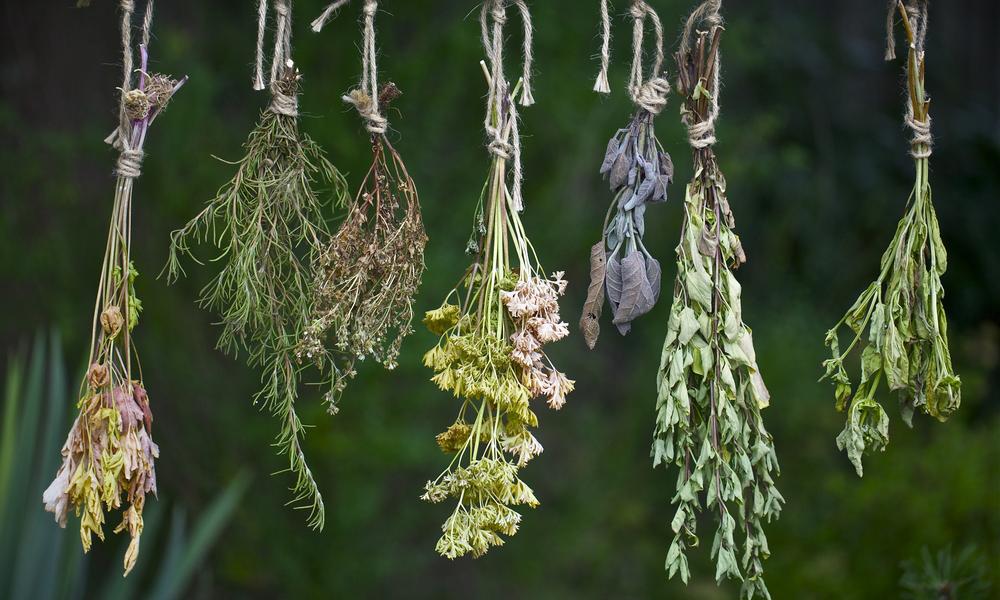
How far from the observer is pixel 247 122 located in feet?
10.0

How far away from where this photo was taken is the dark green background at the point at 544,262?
2904 mm

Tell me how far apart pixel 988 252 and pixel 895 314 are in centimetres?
249

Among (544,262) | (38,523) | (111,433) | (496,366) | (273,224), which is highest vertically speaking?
(544,262)

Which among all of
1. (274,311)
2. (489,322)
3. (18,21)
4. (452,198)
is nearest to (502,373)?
(489,322)

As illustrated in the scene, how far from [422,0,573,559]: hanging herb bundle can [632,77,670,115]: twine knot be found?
15 cm

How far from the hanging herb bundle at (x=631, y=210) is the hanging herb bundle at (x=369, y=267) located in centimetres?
26

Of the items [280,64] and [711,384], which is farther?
[280,64]

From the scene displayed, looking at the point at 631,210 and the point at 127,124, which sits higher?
the point at 127,124

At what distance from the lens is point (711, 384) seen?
1.24 m

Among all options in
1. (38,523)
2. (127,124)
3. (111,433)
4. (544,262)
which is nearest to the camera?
(111,433)

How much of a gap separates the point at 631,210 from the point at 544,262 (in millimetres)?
1752

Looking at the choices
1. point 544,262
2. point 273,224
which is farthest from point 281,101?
point 544,262

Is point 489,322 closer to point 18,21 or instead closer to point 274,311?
point 274,311

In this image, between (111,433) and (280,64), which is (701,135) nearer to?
(280,64)
